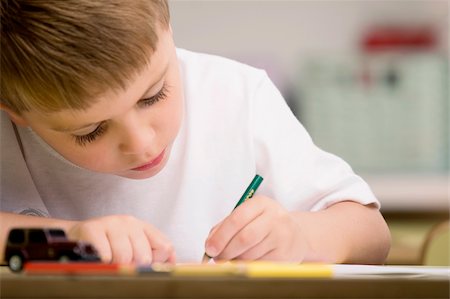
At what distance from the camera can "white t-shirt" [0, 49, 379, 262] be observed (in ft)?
3.19

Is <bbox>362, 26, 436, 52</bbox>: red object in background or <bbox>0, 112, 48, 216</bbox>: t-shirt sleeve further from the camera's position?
<bbox>362, 26, 436, 52</bbox>: red object in background

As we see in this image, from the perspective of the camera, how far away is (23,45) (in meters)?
0.71

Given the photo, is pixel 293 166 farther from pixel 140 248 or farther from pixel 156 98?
pixel 140 248

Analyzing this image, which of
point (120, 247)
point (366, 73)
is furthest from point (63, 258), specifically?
point (366, 73)

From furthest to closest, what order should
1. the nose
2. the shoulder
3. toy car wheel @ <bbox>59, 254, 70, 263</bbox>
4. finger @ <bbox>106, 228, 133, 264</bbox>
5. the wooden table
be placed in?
the shoulder, the nose, finger @ <bbox>106, 228, 133, 264</bbox>, toy car wheel @ <bbox>59, 254, 70, 263</bbox>, the wooden table

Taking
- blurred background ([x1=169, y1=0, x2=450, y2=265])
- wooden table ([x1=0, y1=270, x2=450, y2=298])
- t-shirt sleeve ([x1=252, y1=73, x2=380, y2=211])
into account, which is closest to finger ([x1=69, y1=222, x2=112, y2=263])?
wooden table ([x1=0, y1=270, x2=450, y2=298])

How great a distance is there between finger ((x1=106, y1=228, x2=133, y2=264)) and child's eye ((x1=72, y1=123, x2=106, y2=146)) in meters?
0.14

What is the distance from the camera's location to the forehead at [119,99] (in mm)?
716

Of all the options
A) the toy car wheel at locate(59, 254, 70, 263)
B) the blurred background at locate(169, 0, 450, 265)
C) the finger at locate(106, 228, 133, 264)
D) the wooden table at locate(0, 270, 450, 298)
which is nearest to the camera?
the wooden table at locate(0, 270, 450, 298)

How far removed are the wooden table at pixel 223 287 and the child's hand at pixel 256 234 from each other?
322 millimetres

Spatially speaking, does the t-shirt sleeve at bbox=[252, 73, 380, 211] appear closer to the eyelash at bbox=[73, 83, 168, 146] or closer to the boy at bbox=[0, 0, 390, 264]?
the boy at bbox=[0, 0, 390, 264]

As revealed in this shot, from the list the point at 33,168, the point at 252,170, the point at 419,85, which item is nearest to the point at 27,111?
the point at 33,168

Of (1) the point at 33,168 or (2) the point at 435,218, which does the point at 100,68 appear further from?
(2) the point at 435,218

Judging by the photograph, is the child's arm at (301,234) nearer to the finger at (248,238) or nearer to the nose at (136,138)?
the finger at (248,238)
